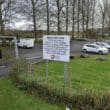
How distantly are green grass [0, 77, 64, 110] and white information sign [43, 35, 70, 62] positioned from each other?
2.31m

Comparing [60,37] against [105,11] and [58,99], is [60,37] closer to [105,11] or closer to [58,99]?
[58,99]

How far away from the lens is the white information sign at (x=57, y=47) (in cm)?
1257

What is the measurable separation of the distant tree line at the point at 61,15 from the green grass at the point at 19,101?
1370 inches

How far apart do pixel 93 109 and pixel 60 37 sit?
411 centimetres

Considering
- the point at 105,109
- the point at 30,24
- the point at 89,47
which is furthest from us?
the point at 30,24

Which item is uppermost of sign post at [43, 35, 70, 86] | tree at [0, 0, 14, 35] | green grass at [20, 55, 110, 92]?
tree at [0, 0, 14, 35]

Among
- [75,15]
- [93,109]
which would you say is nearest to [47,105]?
[93,109]

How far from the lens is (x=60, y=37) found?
1274cm

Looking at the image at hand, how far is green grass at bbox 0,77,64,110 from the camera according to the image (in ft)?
35.1

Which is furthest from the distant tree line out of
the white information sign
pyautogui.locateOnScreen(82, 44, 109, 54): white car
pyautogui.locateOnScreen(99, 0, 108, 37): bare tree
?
the white information sign

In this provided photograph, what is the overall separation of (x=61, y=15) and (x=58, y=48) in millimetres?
56392

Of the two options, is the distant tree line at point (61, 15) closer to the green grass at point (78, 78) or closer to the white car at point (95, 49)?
the white car at point (95, 49)

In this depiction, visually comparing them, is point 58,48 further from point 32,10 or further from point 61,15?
point 61,15

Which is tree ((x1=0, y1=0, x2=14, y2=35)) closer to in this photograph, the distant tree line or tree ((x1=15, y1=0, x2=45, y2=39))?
the distant tree line
